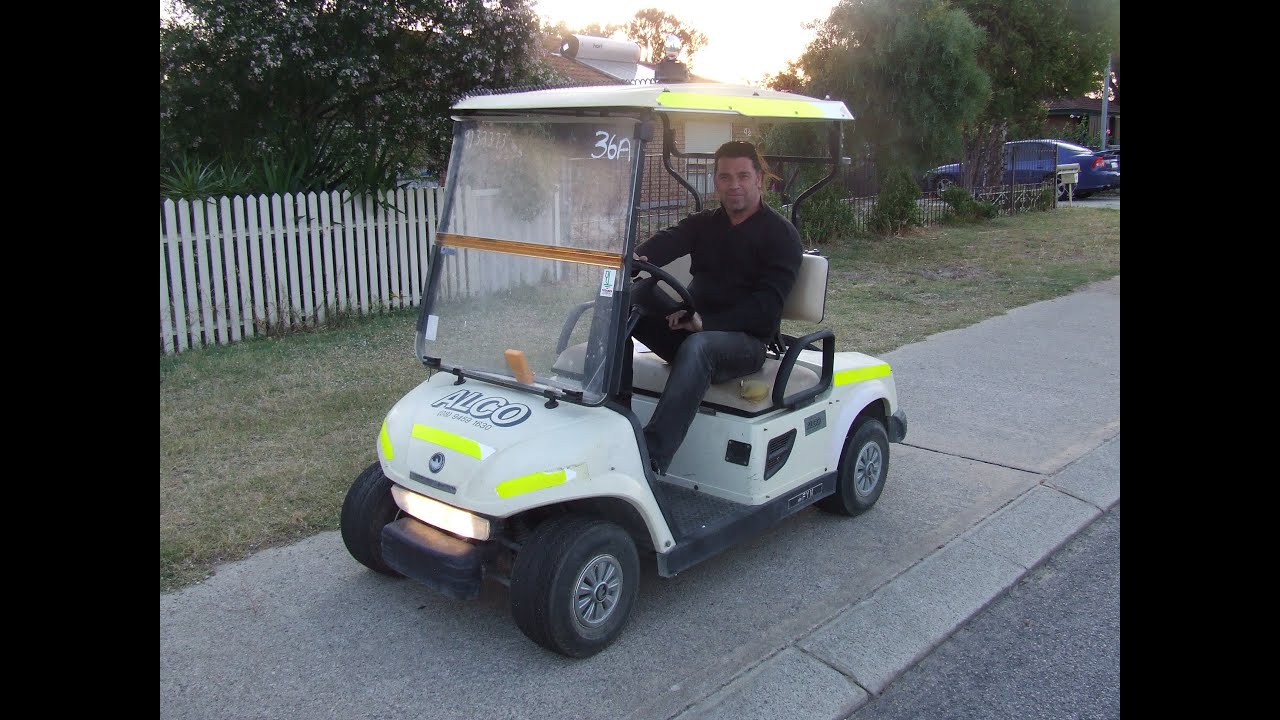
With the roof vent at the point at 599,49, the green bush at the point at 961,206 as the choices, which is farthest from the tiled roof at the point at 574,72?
the green bush at the point at 961,206

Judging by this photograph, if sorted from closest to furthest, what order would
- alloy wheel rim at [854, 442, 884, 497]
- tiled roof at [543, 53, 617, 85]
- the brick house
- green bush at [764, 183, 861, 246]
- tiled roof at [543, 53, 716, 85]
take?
alloy wheel rim at [854, 442, 884, 497]
tiled roof at [543, 53, 716, 85]
tiled roof at [543, 53, 617, 85]
green bush at [764, 183, 861, 246]
the brick house

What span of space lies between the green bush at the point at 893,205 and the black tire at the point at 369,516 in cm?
1270

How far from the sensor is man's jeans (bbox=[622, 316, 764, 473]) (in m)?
3.66

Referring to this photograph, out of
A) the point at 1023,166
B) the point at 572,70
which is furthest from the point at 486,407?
the point at 1023,166

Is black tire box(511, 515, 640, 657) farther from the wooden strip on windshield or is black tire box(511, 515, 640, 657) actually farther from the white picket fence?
the white picket fence

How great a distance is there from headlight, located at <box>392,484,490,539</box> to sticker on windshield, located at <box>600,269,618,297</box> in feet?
2.86

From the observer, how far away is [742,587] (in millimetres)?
3885

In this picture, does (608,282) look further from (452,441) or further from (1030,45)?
(1030,45)

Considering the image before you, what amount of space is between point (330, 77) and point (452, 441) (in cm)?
722

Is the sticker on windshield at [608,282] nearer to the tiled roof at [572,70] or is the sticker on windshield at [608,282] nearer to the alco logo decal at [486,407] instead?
the alco logo decal at [486,407]

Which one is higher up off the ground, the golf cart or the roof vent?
the roof vent

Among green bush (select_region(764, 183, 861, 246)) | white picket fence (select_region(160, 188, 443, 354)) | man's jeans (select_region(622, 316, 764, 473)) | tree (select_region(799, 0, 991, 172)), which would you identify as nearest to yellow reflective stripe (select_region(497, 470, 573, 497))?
man's jeans (select_region(622, 316, 764, 473))

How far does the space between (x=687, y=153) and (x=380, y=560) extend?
2149 mm

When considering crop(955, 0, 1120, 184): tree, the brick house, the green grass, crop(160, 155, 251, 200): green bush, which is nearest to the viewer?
the green grass
